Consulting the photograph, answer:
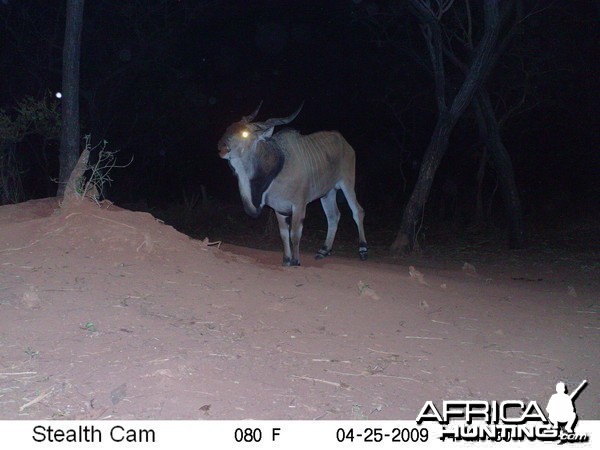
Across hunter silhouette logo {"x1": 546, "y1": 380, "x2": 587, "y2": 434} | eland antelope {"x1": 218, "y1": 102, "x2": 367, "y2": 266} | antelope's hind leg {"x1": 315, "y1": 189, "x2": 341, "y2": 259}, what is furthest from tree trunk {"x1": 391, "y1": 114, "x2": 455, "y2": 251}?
hunter silhouette logo {"x1": 546, "y1": 380, "x2": 587, "y2": 434}

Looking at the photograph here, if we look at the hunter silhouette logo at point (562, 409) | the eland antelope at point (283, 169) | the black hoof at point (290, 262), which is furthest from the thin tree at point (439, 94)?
the hunter silhouette logo at point (562, 409)

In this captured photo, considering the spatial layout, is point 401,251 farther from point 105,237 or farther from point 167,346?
point 167,346

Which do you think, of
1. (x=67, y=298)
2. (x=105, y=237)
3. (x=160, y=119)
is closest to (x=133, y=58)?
(x=160, y=119)

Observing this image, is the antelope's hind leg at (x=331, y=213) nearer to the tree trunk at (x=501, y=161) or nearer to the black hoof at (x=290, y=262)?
the black hoof at (x=290, y=262)

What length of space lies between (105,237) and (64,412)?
3.37m

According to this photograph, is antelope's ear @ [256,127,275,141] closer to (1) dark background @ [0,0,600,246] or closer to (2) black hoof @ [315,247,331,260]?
(2) black hoof @ [315,247,331,260]

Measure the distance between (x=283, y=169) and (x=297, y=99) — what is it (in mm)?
16762

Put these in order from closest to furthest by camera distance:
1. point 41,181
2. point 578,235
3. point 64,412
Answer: point 64,412, point 578,235, point 41,181

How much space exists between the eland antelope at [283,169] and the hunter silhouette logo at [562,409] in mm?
5379

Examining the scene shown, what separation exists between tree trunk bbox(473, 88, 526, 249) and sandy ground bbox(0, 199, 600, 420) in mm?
6438

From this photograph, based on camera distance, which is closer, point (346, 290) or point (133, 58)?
point (346, 290)

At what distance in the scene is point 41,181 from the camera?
83.0 ft

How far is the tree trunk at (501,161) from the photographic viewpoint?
48.6 ft

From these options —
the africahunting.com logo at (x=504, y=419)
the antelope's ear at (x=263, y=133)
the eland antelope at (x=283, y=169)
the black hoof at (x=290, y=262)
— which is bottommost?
the black hoof at (x=290, y=262)
